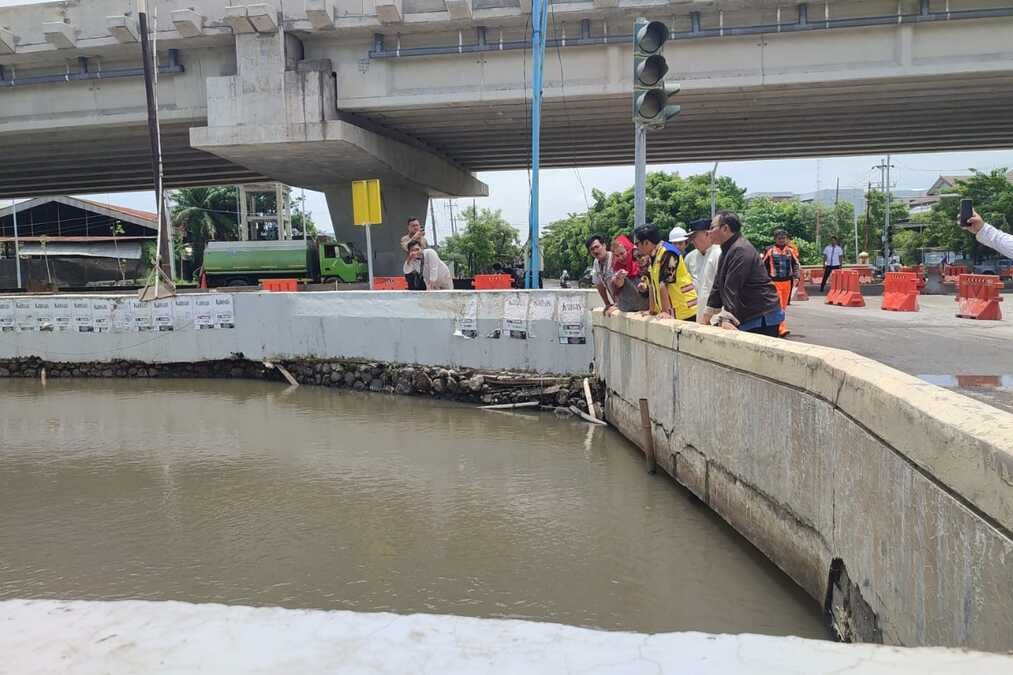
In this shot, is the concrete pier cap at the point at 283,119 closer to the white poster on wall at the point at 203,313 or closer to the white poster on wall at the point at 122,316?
the white poster on wall at the point at 122,316

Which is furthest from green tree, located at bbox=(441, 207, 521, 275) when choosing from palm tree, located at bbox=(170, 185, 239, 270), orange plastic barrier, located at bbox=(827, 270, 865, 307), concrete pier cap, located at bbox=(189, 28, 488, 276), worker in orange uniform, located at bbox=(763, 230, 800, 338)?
worker in orange uniform, located at bbox=(763, 230, 800, 338)

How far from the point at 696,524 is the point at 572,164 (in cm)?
2610

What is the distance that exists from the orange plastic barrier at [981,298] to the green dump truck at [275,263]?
65.4 ft

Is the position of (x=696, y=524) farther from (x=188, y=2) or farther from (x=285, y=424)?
(x=188, y=2)

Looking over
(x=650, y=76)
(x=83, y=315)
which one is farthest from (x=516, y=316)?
(x=83, y=315)

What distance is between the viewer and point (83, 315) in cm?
1409

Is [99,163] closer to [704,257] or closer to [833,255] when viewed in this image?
[833,255]

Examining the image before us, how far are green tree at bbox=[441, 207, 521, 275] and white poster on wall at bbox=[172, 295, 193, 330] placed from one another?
38.4m

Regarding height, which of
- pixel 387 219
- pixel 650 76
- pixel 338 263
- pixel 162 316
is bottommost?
pixel 162 316

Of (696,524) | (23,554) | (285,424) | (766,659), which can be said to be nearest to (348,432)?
(285,424)

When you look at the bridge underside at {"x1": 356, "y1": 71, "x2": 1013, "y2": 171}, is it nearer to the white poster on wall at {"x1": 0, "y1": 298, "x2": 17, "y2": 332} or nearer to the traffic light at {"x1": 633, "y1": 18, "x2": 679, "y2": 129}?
the white poster on wall at {"x1": 0, "y1": 298, "x2": 17, "y2": 332}

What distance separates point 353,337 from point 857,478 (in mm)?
9843

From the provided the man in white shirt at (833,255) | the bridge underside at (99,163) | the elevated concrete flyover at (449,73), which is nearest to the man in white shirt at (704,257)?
the elevated concrete flyover at (449,73)

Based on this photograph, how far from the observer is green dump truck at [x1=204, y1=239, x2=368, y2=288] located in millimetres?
27172
